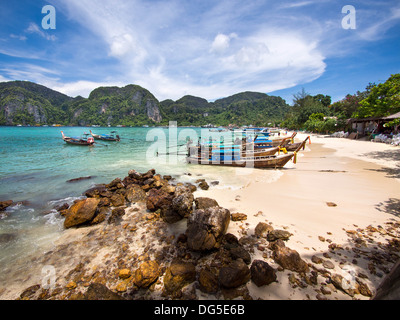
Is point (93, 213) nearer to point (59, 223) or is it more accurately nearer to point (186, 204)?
point (59, 223)

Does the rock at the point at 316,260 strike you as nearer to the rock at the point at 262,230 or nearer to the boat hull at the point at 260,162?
the rock at the point at 262,230

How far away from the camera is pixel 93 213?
624cm

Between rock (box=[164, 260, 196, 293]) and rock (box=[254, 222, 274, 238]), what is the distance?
2.30 metres

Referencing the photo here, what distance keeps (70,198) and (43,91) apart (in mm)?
206416

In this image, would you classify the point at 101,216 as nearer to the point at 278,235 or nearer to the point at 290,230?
the point at 278,235

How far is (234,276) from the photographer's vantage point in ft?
10.2

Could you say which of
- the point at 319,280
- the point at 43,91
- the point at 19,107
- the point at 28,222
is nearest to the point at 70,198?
the point at 28,222

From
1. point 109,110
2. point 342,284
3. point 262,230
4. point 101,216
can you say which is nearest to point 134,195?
point 101,216

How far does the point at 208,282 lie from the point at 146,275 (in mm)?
1340

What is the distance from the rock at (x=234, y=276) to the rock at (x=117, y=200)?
6113 mm

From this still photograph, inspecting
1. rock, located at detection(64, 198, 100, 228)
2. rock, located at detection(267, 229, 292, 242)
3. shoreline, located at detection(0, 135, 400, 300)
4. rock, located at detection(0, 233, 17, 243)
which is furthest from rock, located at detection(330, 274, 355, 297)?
rock, located at detection(0, 233, 17, 243)

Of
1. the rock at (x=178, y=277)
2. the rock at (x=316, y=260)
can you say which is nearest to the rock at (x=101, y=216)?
the rock at (x=178, y=277)

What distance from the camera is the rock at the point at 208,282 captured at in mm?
3201

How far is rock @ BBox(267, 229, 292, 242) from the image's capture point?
14.8ft
